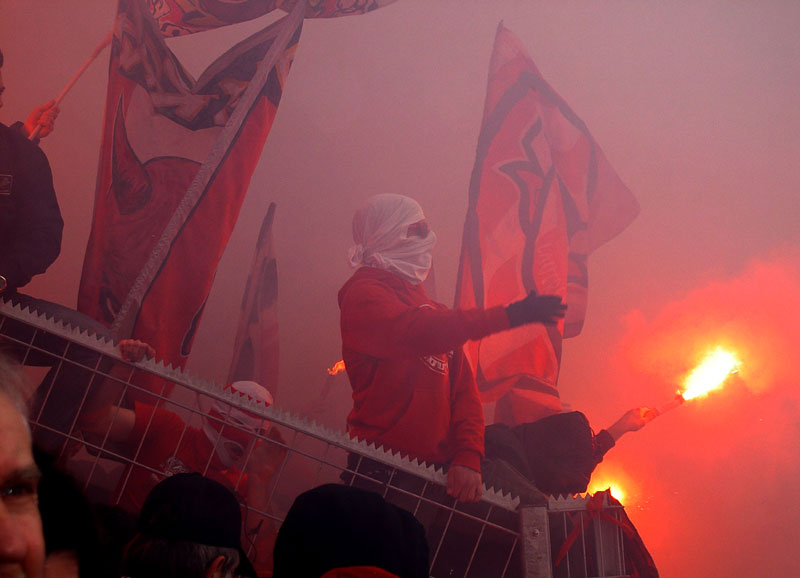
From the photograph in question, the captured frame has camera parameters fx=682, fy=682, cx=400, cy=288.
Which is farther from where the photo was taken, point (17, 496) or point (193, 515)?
point (193, 515)

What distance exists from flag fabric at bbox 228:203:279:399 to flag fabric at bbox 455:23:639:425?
113 cm

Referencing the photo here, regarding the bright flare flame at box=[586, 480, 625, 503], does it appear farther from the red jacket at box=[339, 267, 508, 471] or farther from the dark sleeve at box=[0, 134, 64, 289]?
the dark sleeve at box=[0, 134, 64, 289]

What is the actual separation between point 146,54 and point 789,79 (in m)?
4.36

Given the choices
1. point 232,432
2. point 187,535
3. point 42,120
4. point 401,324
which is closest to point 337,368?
point 401,324

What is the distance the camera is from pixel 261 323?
3852 mm

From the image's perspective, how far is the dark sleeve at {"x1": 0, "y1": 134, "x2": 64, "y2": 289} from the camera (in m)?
3.08

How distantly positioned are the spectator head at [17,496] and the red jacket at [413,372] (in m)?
1.69

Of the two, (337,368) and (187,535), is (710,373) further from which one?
(187,535)

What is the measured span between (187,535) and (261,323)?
7.64 ft

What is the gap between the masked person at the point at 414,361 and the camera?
8.48 ft

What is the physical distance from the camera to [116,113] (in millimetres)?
3674

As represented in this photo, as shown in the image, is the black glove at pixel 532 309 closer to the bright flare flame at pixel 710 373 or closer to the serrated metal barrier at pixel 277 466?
the serrated metal barrier at pixel 277 466

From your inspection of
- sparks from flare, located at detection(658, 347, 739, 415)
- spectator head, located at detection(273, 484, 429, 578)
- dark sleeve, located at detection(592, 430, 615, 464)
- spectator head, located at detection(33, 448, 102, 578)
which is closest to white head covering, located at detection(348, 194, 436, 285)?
dark sleeve, located at detection(592, 430, 615, 464)

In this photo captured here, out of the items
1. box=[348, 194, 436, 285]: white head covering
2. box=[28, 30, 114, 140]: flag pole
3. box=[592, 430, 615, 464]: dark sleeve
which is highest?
box=[28, 30, 114, 140]: flag pole
